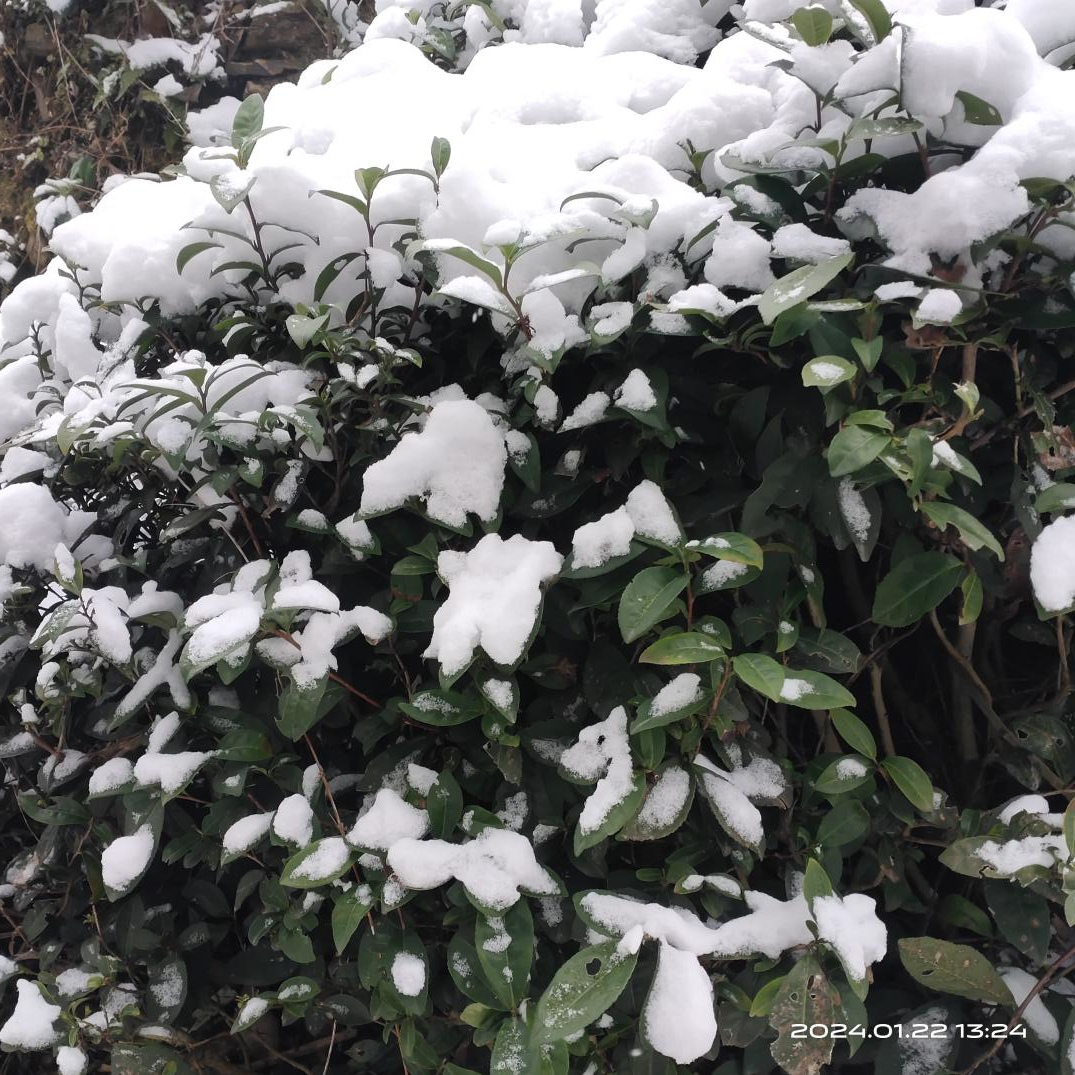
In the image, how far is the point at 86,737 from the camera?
1.15 m

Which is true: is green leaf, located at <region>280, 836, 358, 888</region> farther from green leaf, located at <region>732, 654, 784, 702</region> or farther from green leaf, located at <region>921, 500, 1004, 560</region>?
green leaf, located at <region>921, 500, 1004, 560</region>

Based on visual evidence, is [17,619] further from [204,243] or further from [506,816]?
[506,816]

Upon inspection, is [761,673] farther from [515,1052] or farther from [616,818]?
[515,1052]

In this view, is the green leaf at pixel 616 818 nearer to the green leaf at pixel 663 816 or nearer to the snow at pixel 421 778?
the green leaf at pixel 663 816

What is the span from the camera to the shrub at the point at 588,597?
0.84 meters

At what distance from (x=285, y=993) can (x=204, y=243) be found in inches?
37.7

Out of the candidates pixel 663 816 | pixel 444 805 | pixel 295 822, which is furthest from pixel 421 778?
pixel 663 816

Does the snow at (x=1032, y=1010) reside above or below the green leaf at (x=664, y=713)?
below

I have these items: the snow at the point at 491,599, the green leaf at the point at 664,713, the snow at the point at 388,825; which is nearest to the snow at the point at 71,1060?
the snow at the point at 388,825

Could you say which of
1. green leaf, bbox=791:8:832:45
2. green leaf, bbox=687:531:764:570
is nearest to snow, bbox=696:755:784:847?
green leaf, bbox=687:531:764:570

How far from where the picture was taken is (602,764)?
887 millimetres

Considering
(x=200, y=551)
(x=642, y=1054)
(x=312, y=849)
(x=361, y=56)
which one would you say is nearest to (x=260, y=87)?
(x=361, y=56)

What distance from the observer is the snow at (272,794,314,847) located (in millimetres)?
937

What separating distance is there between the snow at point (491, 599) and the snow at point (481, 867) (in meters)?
0.21
